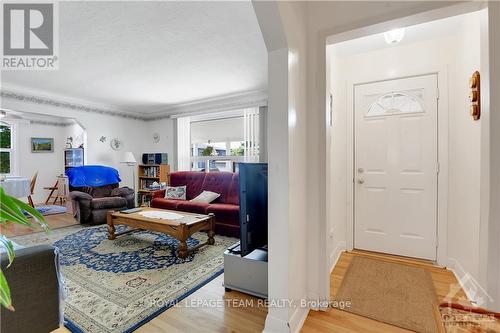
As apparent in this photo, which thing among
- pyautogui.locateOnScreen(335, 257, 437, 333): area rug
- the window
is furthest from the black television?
the window

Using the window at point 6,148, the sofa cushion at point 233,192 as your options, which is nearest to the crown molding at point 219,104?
the sofa cushion at point 233,192

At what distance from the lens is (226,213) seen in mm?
3627

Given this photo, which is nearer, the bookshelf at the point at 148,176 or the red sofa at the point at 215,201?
the red sofa at the point at 215,201

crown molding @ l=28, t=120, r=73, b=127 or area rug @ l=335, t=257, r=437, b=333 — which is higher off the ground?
crown molding @ l=28, t=120, r=73, b=127

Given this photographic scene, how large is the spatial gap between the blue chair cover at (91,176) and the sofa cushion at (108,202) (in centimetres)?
62

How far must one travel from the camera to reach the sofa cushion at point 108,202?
13.9ft

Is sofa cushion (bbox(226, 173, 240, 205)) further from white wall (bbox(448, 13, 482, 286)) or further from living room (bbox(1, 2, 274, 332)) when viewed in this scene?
white wall (bbox(448, 13, 482, 286))

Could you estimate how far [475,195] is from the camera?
6.48ft

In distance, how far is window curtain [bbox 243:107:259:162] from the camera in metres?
4.95

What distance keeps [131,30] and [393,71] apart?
9.43 feet

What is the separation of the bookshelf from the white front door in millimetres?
4263

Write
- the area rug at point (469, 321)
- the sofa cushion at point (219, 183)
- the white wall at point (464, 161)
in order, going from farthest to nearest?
1. the sofa cushion at point (219, 183)
2. the white wall at point (464, 161)
3. the area rug at point (469, 321)

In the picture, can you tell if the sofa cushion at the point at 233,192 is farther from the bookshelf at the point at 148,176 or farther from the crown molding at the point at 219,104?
the bookshelf at the point at 148,176
